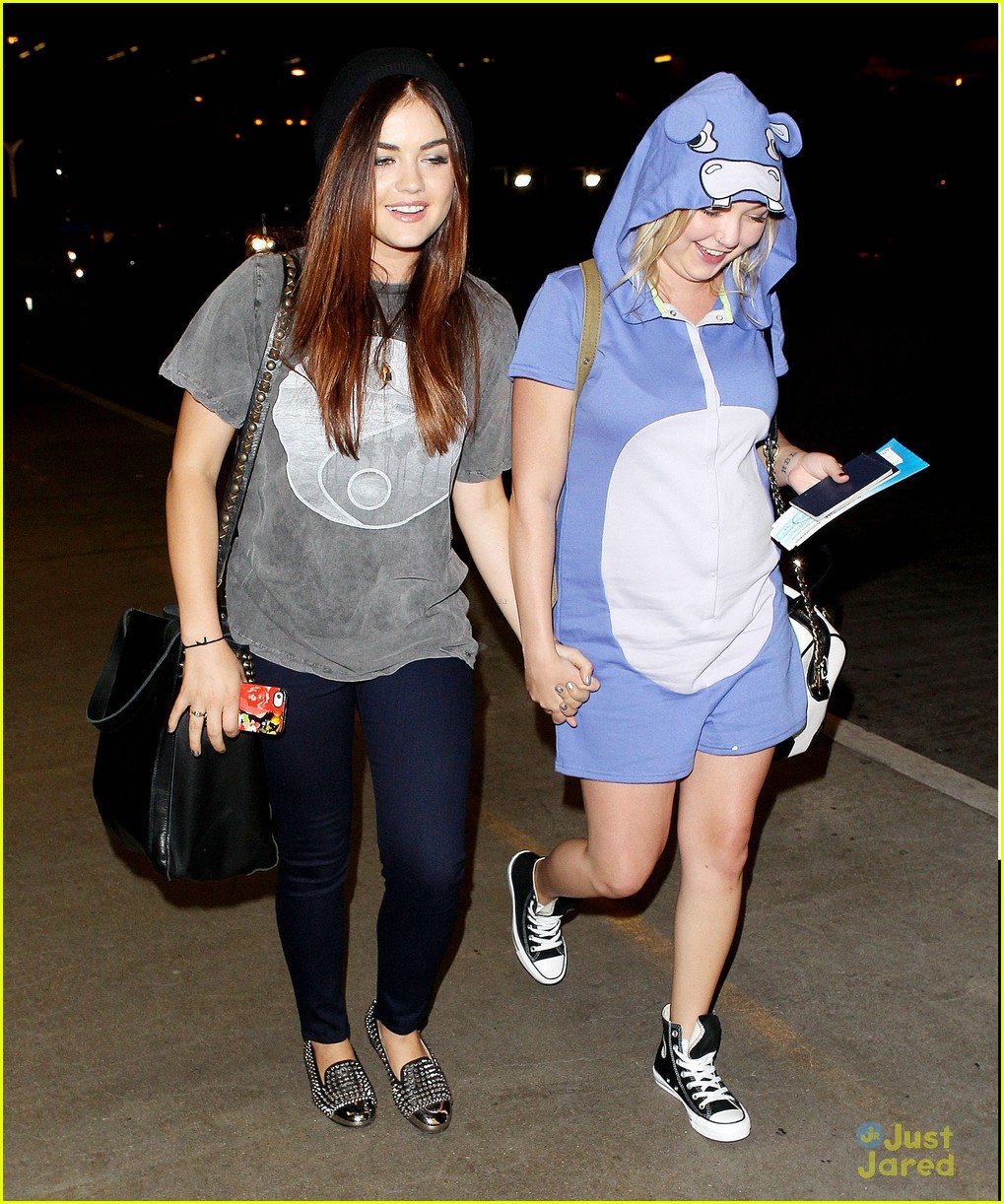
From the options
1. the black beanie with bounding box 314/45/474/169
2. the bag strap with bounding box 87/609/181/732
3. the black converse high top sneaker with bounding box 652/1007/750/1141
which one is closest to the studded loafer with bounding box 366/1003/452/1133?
the black converse high top sneaker with bounding box 652/1007/750/1141

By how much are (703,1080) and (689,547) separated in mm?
1212

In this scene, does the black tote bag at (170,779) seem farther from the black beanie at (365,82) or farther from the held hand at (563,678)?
the black beanie at (365,82)

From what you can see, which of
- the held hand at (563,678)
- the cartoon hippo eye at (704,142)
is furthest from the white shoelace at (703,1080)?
the cartoon hippo eye at (704,142)

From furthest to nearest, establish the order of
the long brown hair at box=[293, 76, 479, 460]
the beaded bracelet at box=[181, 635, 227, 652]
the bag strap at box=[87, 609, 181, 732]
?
the bag strap at box=[87, 609, 181, 732] → the beaded bracelet at box=[181, 635, 227, 652] → the long brown hair at box=[293, 76, 479, 460]

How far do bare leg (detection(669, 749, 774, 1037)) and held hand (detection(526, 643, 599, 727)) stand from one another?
0.31m

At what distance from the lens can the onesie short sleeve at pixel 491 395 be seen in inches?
110

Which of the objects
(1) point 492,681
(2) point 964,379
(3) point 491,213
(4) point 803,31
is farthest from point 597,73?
(1) point 492,681

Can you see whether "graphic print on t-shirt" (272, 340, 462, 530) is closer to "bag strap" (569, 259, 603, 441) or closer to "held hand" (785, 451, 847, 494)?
"bag strap" (569, 259, 603, 441)

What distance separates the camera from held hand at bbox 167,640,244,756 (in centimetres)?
266

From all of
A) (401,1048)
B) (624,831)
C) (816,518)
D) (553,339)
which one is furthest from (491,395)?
(401,1048)

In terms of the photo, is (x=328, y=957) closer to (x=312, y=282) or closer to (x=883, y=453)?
(x=312, y=282)

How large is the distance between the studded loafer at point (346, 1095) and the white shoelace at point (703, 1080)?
→ 71 centimetres

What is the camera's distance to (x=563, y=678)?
286 cm

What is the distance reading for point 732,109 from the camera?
2654mm
